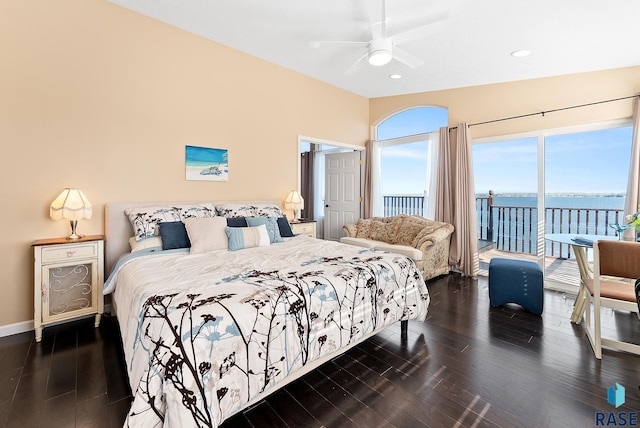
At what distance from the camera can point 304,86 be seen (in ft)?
15.5

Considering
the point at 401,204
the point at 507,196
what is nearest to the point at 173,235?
the point at 401,204

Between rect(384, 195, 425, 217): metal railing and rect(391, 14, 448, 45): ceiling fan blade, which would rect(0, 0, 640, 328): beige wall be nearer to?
rect(384, 195, 425, 217): metal railing

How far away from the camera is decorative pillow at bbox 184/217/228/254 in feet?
9.21

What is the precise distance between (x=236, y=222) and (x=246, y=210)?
15.3 inches

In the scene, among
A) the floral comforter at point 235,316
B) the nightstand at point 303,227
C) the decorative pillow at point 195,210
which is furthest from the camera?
the nightstand at point 303,227

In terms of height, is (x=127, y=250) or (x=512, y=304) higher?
(x=127, y=250)

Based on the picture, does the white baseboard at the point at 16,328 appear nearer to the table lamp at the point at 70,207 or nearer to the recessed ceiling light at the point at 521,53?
the table lamp at the point at 70,207

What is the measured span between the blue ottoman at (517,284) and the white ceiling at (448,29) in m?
2.39

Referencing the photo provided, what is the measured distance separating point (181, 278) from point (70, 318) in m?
1.70

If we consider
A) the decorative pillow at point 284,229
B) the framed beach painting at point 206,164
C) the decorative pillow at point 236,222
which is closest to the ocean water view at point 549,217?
the decorative pillow at point 284,229

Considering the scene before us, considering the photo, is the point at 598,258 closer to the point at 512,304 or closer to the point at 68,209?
the point at 512,304

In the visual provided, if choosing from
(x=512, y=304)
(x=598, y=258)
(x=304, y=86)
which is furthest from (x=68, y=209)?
(x=512, y=304)

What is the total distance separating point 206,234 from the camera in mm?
2873

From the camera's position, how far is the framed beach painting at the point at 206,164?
3.56 meters
